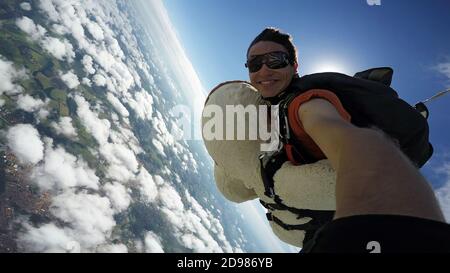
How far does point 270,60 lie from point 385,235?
2774 mm

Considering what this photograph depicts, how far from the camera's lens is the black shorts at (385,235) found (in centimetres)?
74

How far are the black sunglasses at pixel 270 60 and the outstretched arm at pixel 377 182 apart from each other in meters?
2.10

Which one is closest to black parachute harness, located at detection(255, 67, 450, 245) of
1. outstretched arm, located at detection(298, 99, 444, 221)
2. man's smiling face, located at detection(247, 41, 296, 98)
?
man's smiling face, located at detection(247, 41, 296, 98)

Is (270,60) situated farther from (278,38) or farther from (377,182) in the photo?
(377,182)

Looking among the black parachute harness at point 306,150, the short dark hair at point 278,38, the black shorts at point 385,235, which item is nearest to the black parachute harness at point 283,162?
the black parachute harness at point 306,150

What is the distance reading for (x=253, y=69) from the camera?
11.0 ft

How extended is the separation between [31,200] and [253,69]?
118486 millimetres

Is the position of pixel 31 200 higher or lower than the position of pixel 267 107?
lower

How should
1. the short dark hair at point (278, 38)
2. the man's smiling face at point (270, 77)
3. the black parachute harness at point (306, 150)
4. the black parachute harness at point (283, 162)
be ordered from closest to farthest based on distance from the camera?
the black parachute harness at point (306, 150) → the black parachute harness at point (283, 162) → the man's smiling face at point (270, 77) → the short dark hair at point (278, 38)

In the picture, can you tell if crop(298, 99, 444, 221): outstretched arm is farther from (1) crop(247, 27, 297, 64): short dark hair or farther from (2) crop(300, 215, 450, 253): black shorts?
(1) crop(247, 27, 297, 64): short dark hair

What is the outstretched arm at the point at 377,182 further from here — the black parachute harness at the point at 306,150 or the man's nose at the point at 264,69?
the man's nose at the point at 264,69

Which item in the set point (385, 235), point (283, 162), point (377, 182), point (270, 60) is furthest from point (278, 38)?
point (385, 235)

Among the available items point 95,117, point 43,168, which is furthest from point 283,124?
point 95,117
